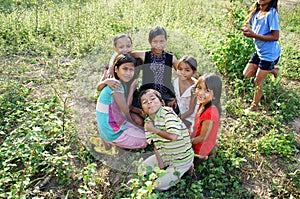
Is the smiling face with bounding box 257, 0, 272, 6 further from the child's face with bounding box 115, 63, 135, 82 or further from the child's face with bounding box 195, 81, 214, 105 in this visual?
the child's face with bounding box 115, 63, 135, 82

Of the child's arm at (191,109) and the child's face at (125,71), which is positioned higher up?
the child's face at (125,71)

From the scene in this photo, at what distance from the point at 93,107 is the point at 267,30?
2.38 meters

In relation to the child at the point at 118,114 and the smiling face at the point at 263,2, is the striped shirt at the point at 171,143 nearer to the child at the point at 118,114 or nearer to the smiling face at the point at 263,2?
the child at the point at 118,114

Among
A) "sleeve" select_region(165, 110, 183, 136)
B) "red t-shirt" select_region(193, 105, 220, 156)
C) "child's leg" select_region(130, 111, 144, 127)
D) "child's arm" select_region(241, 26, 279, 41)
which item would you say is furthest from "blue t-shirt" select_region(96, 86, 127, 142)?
"child's arm" select_region(241, 26, 279, 41)

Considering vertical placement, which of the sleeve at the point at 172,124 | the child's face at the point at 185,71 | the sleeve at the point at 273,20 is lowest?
the sleeve at the point at 172,124

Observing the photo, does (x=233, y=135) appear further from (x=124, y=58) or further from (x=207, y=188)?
(x=124, y=58)

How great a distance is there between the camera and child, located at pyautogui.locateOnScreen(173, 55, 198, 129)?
3332 millimetres

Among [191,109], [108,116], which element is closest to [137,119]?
[108,116]

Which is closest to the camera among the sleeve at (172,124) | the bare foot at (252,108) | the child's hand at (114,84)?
the sleeve at (172,124)

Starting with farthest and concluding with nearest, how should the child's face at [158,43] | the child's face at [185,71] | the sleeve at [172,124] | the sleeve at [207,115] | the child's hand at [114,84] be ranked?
1. the child's face at [158,43]
2. the child's face at [185,71]
3. the child's hand at [114,84]
4. the sleeve at [207,115]
5. the sleeve at [172,124]

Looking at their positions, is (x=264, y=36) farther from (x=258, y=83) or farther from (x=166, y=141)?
(x=166, y=141)

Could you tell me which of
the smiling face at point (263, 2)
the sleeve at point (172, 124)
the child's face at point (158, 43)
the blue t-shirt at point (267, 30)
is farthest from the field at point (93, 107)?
the child's face at point (158, 43)

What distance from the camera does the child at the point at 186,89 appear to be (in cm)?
333

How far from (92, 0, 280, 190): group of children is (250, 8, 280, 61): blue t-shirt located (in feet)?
0.04
